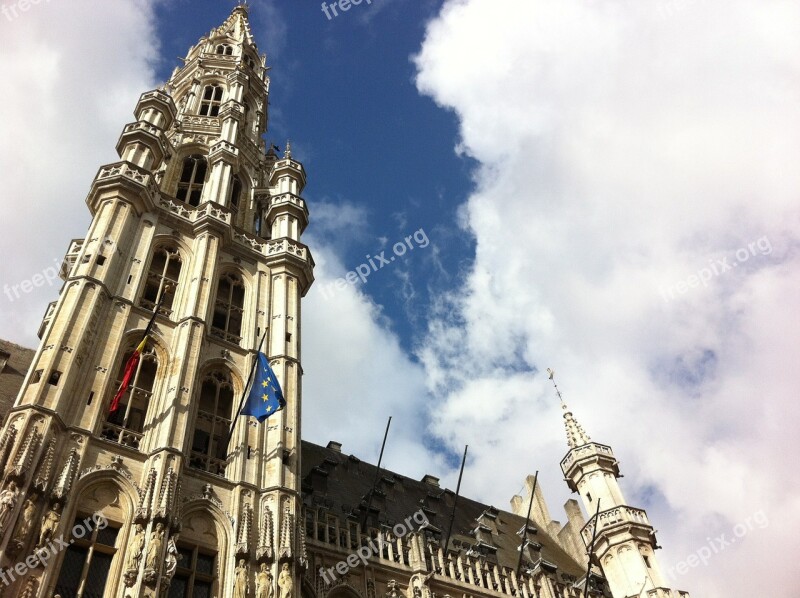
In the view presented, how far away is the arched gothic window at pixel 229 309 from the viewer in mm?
28422

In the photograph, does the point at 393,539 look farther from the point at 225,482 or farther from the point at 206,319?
the point at 206,319

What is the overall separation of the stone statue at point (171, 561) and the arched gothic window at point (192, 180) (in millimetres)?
20520

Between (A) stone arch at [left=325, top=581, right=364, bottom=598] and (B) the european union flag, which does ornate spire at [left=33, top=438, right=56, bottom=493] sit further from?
(A) stone arch at [left=325, top=581, right=364, bottom=598]

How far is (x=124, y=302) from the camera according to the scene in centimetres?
2570

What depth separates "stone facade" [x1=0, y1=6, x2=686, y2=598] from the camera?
1880 cm

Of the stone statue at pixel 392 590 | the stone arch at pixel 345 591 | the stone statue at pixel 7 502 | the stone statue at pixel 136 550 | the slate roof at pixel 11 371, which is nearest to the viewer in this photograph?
the stone statue at pixel 7 502

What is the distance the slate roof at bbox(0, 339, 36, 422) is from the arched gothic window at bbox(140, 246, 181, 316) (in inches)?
215

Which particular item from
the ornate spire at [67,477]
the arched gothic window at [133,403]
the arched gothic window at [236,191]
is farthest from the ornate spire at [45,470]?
the arched gothic window at [236,191]

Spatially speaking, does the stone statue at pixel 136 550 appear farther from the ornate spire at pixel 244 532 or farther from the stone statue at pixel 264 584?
the stone statue at pixel 264 584

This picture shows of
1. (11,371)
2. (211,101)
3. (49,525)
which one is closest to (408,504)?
(11,371)

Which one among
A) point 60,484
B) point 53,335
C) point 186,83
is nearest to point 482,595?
point 60,484

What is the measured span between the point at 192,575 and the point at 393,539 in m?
9.75

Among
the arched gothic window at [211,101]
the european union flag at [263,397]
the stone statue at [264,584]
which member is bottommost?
the stone statue at [264,584]

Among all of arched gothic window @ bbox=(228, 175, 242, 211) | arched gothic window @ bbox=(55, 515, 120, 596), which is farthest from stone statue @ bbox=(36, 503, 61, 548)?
arched gothic window @ bbox=(228, 175, 242, 211)
